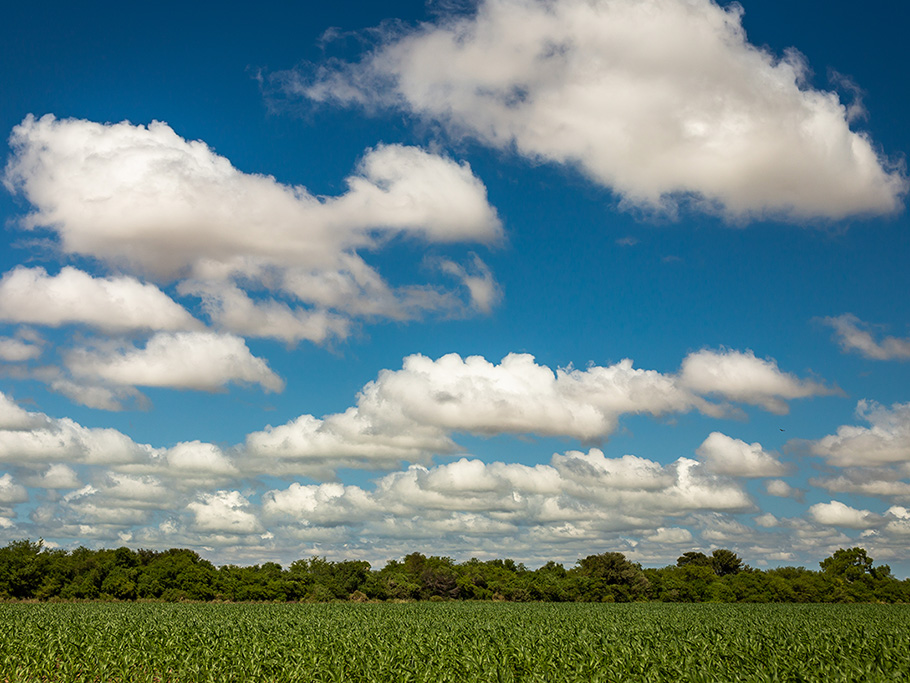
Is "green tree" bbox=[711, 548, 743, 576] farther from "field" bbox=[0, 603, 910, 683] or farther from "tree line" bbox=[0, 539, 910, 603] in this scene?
"field" bbox=[0, 603, 910, 683]

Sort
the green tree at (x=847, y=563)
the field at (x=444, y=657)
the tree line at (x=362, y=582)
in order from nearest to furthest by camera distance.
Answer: the field at (x=444, y=657)
the tree line at (x=362, y=582)
the green tree at (x=847, y=563)

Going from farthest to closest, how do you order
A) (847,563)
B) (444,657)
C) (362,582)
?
(847,563)
(362,582)
(444,657)

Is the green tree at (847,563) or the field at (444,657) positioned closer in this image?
the field at (444,657)

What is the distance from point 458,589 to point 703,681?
297ft

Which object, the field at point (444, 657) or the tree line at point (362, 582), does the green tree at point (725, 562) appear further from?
the field at point (444, 657)

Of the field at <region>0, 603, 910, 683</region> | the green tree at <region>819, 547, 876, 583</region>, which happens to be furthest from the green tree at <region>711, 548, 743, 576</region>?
the field at <region>0, 603, 910, 683</region>

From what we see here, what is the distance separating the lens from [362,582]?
3974 inches

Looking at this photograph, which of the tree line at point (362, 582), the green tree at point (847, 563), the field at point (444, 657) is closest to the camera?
the field at point (444, 657)

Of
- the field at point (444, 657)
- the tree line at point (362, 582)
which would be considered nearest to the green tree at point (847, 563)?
the tree line at point (362, 582)

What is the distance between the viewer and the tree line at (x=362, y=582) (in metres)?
85.2

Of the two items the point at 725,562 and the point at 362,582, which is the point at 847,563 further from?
the point at 362,582

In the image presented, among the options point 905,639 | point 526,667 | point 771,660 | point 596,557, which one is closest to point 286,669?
point 526,667

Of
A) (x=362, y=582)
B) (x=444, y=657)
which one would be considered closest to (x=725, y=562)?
(x=362, y=582)

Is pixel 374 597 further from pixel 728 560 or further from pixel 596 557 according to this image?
pixel 728 560
